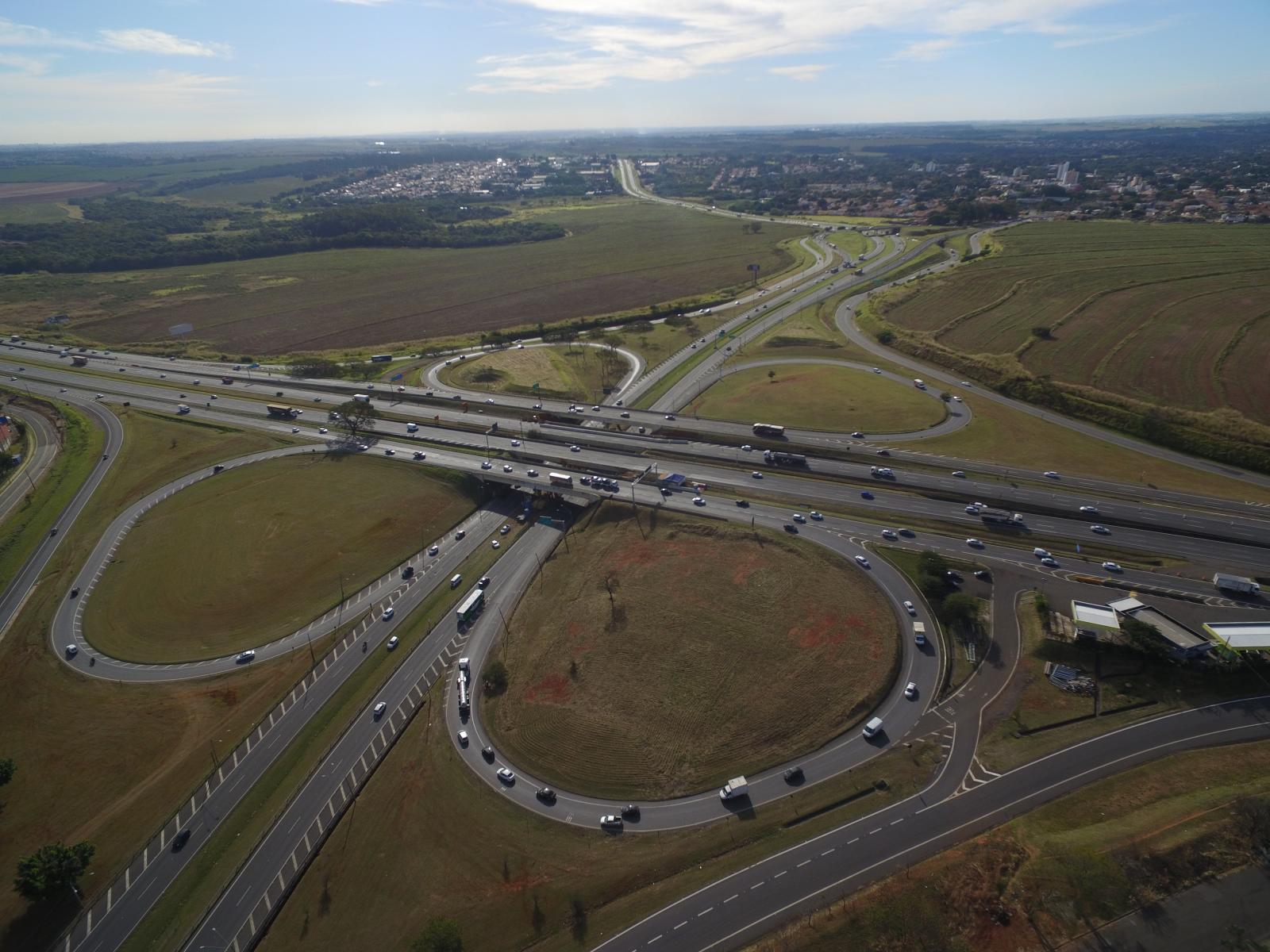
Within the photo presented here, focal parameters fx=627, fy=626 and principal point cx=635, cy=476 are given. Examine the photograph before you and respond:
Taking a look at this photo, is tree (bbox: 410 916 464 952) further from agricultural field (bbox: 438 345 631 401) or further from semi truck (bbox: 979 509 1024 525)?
agricultural field (bbox: 438 345 631 401)

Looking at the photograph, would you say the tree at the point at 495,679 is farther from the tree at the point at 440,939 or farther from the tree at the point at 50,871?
the tree at the point at 50,871

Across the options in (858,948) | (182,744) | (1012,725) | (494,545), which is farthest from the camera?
A: (494,545)

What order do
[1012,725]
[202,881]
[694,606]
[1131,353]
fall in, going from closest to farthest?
[202,881] < [1012,725] < [694,606] < [1131,353]

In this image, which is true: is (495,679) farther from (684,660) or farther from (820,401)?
(820,401)

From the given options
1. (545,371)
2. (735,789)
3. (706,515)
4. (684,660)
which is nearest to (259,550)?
(684,660)

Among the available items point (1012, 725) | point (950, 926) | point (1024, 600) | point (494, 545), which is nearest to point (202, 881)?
point (494, 545)

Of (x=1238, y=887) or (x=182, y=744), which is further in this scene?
(x=182, y=744)

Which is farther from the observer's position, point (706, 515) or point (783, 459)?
point (783, 459)

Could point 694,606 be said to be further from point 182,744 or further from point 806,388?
point 806,388
